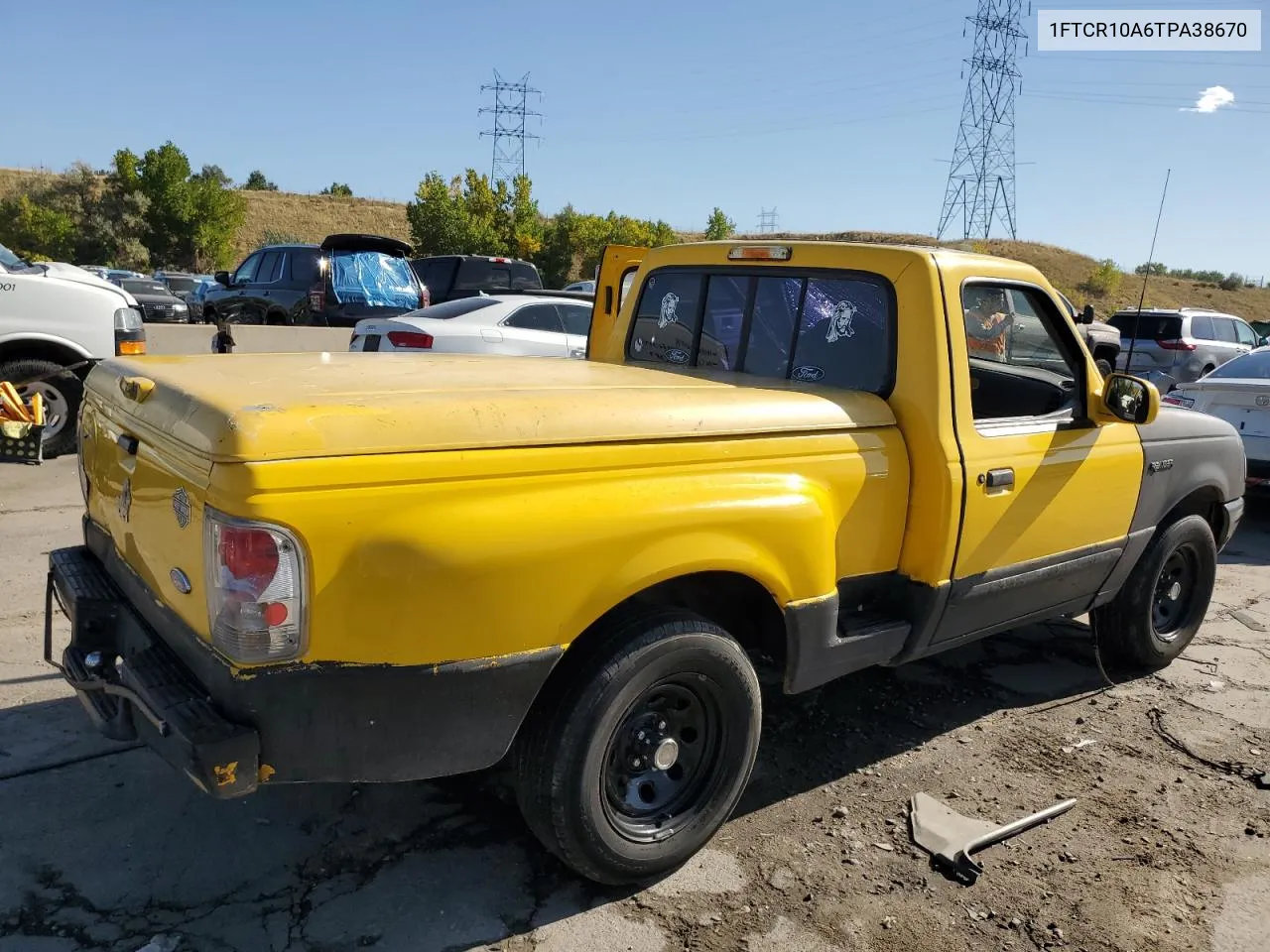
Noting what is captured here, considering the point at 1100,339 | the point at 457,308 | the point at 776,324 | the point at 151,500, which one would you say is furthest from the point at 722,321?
the point at 1100,339

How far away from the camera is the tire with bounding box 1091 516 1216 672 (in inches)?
177

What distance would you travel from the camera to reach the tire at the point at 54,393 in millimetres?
7688

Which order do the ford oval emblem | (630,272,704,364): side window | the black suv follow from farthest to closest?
the black suv
(630,272,704,364): side window
the ford oval emblem

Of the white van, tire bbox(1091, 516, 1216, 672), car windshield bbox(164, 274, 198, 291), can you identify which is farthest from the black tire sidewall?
car windshield bbox(164, 274, 198, 291)

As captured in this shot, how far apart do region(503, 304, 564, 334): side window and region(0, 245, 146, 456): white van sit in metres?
3.77

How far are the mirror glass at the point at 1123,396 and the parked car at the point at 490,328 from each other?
6.35m

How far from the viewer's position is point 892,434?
3.23 m

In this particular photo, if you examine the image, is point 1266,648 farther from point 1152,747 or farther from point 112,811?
point 112,811

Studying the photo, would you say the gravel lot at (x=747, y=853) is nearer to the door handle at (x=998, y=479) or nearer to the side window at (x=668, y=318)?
the door handle at (x=998, y=479)

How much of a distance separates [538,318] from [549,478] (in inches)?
330

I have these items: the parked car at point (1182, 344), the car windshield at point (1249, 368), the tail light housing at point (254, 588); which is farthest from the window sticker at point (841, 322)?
the parked car at point (1182, 344)

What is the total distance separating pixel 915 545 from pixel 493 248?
44.5 m

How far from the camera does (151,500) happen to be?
8.25ft

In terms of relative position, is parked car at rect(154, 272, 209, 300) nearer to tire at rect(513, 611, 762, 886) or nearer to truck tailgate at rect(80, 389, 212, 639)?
truck tailgate at rect(80, 389, 212, 639)
